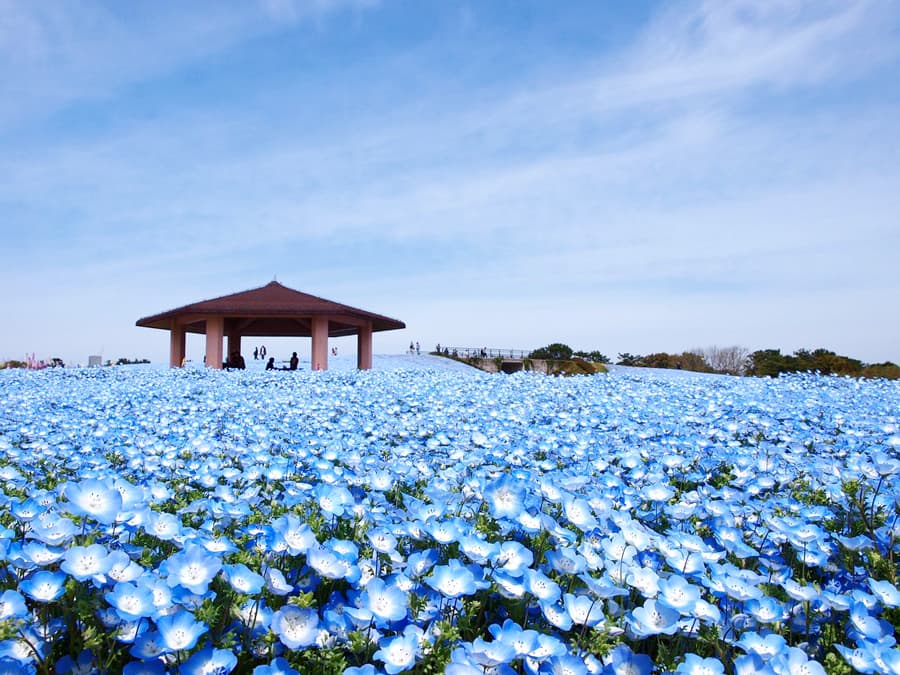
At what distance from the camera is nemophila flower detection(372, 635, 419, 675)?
1.55 m

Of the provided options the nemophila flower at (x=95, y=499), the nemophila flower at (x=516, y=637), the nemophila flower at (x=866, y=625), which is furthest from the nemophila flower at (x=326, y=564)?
the nemophila flower at (x=866, y=625)

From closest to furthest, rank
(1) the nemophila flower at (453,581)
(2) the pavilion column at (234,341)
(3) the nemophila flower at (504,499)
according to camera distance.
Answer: (1) the nemophila flower at (453,581) < (3) the nemophila flower at (504,499) < (2) the pavilion column at (234,341)

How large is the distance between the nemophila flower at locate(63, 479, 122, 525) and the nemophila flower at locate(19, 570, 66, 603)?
182 mm

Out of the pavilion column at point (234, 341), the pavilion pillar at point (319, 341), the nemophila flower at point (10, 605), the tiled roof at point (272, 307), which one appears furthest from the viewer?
the pavilion column at point (234, 341)

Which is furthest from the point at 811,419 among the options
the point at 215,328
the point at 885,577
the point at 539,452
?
the point at 215,328

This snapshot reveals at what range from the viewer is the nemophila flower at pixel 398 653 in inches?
60.9

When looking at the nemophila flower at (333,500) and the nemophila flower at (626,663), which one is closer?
the nemophila flower at (626,663)

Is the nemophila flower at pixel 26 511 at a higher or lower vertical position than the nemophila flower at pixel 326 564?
higher

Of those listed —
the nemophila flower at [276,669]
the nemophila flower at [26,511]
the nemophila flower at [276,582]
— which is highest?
the nemophila flower at [26,511]

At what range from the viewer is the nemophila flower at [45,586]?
5.03ft

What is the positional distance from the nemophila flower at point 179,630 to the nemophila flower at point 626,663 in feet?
3.39

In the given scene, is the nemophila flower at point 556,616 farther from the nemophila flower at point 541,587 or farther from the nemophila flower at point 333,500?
the nemophila flower at point 333,500

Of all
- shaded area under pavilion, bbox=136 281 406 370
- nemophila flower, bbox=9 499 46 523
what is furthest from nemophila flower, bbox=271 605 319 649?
shaded area under pavilion, bbox=136 281 406 370

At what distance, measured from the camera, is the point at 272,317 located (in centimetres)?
1934
